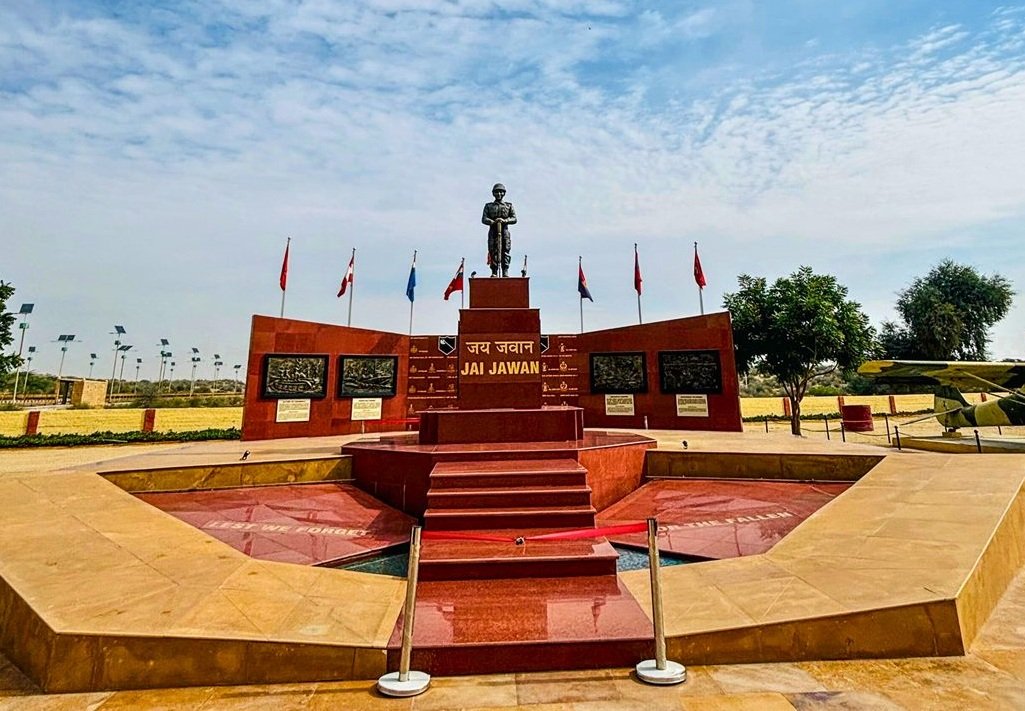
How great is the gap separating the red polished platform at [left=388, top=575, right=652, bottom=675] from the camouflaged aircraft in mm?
12699

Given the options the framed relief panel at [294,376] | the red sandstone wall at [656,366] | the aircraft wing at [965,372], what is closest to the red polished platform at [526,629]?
the framed relief panel at [294,376]

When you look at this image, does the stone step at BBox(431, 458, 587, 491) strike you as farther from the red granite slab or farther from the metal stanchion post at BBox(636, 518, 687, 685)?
the metal stanchion post at BBox(636, 518, 687, 685)

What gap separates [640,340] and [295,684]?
14.1m

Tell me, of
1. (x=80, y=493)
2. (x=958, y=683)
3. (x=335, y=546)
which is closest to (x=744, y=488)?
(x=958, y=683)

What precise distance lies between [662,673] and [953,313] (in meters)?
45.4

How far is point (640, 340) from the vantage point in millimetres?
15562

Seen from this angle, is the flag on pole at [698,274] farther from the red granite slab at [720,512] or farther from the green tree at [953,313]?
the green tree at [953,313]

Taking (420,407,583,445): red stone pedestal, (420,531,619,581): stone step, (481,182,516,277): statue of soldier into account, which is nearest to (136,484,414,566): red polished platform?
(420,531,619,581): stone step

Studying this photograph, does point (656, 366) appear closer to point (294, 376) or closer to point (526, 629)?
point (294, 376)

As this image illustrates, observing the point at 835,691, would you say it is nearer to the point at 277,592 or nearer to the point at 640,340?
the point at 277,592

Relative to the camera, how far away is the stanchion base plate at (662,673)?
2.81 meters

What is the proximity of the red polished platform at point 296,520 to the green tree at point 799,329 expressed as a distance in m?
19.3

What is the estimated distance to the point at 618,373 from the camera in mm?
15867

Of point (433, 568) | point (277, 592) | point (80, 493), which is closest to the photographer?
point (277, 592)
